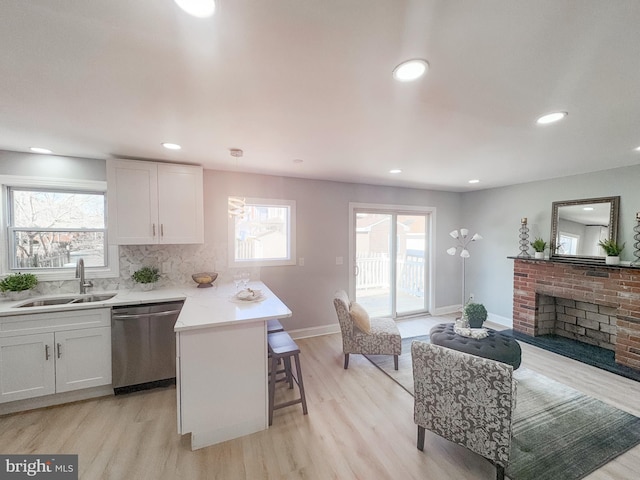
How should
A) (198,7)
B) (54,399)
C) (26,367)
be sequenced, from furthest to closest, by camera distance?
(54,399)
(26,367)
(198,7)

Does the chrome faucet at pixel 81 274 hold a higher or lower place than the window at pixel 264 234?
lower

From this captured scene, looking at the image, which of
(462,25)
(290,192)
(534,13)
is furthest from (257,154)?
(534,13)

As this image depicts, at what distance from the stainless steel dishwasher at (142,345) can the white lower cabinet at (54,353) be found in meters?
0.11

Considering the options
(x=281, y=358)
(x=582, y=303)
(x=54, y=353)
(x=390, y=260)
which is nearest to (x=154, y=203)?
(x=54, y=353)

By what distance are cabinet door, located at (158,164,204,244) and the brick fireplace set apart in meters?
4.91

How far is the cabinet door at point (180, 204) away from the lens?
2.87 m

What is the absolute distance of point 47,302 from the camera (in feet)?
8.41

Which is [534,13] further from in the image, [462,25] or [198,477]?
[198,477]

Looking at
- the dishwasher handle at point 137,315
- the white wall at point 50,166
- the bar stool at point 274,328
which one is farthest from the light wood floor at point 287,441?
the white wall at point 50,166

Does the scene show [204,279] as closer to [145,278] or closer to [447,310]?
[145,278]

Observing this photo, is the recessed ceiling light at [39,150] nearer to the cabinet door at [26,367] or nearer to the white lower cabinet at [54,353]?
the white lower cabinet at [54,353]

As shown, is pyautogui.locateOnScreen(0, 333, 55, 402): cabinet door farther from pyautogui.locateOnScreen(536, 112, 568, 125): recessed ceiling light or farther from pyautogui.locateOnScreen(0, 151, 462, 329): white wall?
pyautogui.locateOnScreen(536, 112, 568, 125): recessed ceiling light

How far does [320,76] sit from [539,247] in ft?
14.1

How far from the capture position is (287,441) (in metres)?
1.91
